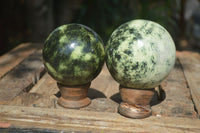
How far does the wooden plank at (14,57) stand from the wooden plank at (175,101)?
1448mm

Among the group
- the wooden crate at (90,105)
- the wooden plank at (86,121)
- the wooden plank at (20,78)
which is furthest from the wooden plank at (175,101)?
the wooden plank at (20,78)

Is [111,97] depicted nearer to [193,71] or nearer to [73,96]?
[73,96]

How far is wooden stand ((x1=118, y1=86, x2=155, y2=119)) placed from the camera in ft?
5.72

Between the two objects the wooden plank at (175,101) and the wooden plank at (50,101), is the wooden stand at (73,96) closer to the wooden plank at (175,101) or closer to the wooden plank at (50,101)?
the wooden plank at (50,101)

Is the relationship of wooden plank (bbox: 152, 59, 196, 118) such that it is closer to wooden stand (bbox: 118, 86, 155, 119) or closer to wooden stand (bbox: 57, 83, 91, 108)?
wooden stand (bbox: 118, 86, 155, 119)

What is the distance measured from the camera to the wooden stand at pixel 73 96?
187 centimetres

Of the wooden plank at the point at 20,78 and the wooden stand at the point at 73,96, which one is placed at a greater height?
the wooden stand at the point at 73,96

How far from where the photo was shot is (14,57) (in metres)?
2.99

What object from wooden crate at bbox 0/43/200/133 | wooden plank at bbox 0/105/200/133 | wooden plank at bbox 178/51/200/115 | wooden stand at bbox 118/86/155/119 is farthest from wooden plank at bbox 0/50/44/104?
wooden plank at bbox 178/51/200/115

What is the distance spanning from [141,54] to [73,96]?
0.59 metres

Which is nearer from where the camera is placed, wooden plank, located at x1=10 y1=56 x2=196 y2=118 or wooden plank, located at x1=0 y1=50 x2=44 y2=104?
wooden plank, located at x1=10 y1=56 x2=196 y2=118

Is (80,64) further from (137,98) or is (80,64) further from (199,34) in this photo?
(199,34)

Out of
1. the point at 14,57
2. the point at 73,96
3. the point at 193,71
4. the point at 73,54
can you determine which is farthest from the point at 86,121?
the point at 14,57

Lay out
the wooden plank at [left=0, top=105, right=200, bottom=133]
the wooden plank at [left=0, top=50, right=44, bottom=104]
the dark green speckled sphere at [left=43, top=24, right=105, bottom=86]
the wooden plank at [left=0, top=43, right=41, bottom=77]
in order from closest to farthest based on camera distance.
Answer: the wooden plank at [left=0, top=105, right=200, bottom=133] → the dark green speckled sphere at [left=43, top=24, right=105, bottom=86] → the wooden plank at [left=0, top=50, right=44, bottom=104] → the wooden plank at [left=0, top=43, right=41, bottom=77]
